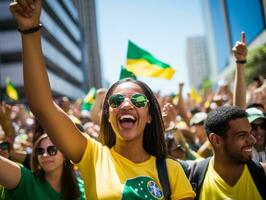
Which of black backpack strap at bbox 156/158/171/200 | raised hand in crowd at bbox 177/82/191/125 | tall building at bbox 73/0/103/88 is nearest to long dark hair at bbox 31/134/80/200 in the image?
black backpack strap at bbox 156/158/171/200

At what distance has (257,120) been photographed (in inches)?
137

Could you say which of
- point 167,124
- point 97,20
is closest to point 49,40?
point 167,124

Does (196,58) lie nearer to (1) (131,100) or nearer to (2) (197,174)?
(2) (197,174)

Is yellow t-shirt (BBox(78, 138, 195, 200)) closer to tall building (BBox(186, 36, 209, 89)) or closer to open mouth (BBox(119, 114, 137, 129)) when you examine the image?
open mouth (BBox(119, 114, 137, 129))

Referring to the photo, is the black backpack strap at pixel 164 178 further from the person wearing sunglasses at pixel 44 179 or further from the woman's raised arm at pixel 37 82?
the person wearing sunglasses at pixel 44 179

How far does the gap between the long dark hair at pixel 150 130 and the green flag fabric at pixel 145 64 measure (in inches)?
149

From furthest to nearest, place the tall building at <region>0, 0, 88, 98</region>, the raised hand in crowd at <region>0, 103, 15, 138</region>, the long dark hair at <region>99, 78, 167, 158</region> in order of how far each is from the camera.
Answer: the tall building at <region>0, 0, 88, 98</region> < the raised hand in crowd at <region>0, 103, 15, 138</region> < the long dark hair at <region>99, 78, 167, 158</region>

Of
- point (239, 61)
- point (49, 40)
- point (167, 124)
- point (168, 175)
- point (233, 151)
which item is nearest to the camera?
point (168, 175)

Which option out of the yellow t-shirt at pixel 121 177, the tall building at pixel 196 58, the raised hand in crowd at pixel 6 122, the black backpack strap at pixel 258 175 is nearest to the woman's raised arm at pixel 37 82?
the yellow t-shirt at pixel 121 177

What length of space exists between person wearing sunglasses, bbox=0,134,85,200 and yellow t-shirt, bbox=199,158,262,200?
40.2 inches

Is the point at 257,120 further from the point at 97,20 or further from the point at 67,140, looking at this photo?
the point at 97,20

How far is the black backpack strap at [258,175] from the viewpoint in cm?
233

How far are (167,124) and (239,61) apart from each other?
1.18 m

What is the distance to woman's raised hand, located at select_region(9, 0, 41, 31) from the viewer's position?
1612mm
